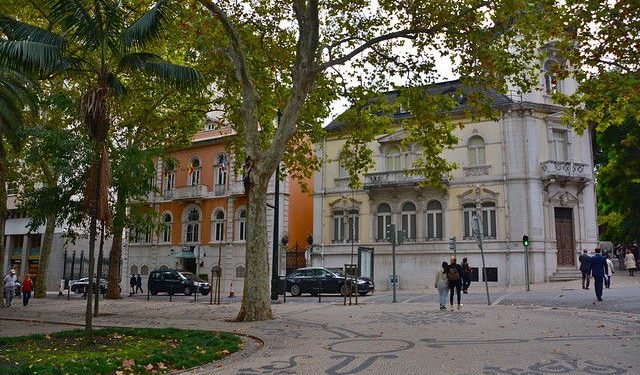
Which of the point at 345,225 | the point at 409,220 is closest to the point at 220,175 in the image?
the point at 345,225

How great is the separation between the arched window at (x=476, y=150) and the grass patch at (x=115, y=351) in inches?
991

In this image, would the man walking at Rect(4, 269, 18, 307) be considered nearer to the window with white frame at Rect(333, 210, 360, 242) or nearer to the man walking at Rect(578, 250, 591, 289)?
the window with white frame at Rect(333, 210, 360, 242)

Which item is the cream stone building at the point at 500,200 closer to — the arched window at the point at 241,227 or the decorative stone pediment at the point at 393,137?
the decorative stone pediment at the point at 393,137

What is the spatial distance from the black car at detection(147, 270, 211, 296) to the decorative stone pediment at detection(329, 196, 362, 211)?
9582 mm

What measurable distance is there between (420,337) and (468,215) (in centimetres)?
2354

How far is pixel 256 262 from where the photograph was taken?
50.1 feet

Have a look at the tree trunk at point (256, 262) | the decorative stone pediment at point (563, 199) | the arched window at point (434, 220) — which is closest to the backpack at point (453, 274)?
the tree trunk at point (256, 262)

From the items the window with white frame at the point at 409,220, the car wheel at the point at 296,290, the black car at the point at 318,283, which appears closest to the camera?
the black car at the point at 318,283

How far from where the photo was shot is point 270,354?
32.1 ft

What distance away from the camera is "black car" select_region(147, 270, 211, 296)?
33.8m

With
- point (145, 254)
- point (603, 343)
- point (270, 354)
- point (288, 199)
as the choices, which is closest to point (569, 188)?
point (288, 199)

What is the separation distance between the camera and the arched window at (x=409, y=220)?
3541 cm

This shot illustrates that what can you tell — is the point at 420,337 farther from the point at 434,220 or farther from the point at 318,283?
the point at 434,220

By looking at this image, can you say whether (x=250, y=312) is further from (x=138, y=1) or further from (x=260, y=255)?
(x=138, y=1)
